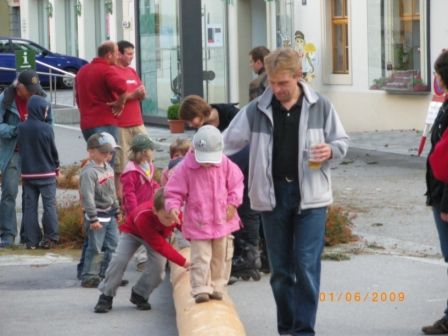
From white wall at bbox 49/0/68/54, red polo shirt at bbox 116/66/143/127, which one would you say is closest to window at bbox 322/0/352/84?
red polo shirt at bbox 116/66/143/127

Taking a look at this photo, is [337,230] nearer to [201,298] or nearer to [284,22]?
[201,298]

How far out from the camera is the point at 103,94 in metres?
12.4

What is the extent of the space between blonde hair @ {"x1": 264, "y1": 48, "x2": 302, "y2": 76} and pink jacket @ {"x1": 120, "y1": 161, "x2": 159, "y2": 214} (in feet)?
8.81

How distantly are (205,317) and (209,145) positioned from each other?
104 cm

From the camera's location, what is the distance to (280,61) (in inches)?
275

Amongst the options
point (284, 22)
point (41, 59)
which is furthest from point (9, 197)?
point (41, 59)

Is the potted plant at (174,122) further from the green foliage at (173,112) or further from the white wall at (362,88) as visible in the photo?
the white wall at (362,88)

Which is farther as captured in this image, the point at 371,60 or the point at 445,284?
the point at 371,60

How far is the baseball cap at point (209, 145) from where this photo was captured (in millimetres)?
7629

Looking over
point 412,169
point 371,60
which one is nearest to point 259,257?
point 412,169

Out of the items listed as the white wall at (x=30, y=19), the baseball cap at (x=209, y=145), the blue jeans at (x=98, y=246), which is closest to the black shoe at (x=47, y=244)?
the blue jeans at (x=98, y=246)

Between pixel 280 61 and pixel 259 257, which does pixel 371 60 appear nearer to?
pixel 259 257

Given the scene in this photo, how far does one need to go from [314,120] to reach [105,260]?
335 centimetres

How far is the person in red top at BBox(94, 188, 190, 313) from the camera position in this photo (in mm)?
8398
